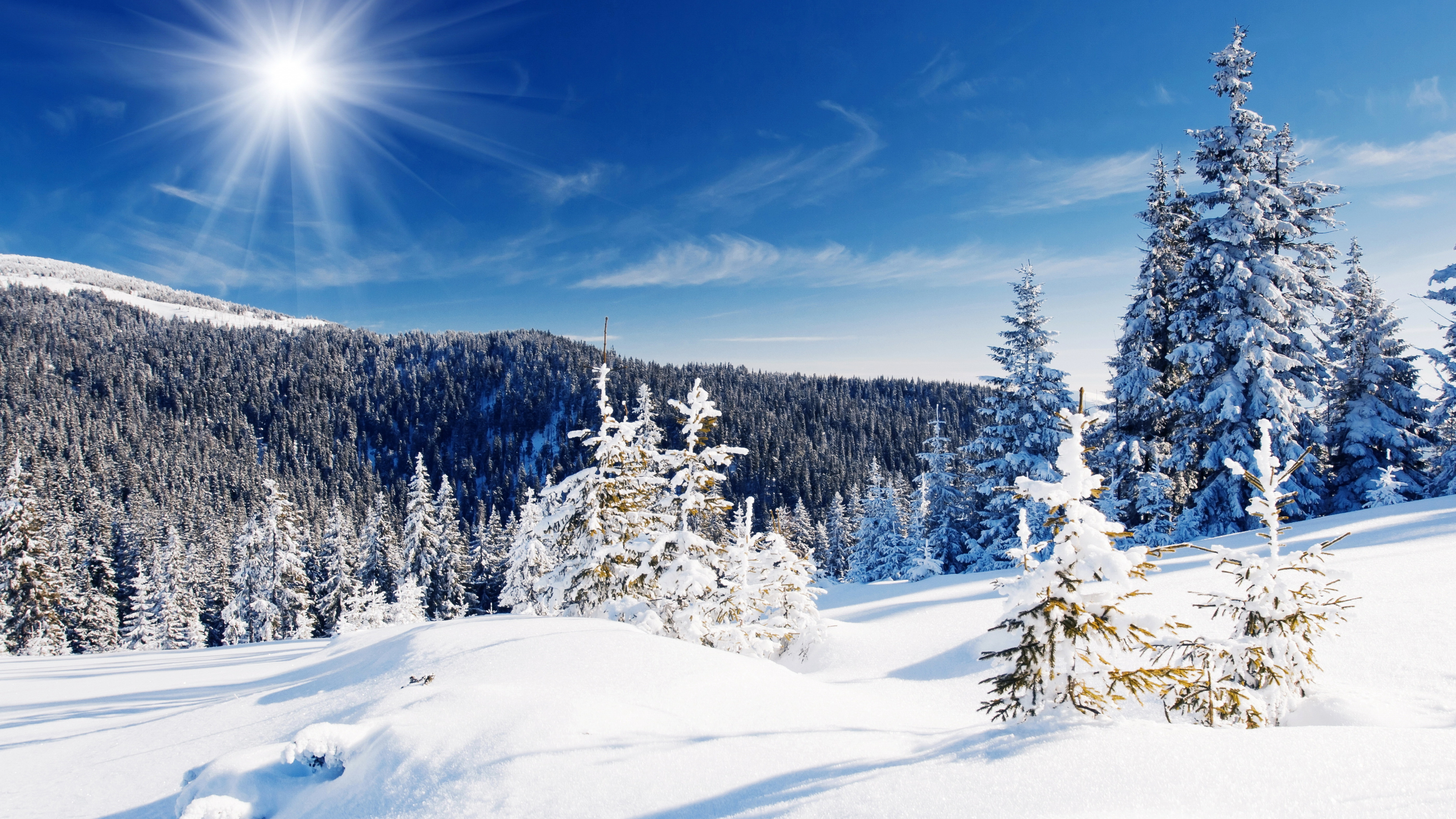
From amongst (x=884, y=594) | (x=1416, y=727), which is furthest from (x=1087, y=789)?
(x=884, y=594)

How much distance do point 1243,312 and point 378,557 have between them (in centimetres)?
5881

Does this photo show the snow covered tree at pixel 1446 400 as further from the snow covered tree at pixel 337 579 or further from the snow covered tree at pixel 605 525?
the snow covered tree at pixel 337 579

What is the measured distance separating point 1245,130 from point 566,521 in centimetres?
2017

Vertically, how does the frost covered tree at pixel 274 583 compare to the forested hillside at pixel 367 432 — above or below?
below

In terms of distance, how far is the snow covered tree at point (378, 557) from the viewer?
49500 mm

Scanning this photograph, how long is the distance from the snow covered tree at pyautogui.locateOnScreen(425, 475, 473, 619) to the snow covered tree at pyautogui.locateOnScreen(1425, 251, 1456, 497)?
5181 centimetres

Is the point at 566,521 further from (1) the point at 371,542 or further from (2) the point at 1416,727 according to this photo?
(1) the point at 371,542

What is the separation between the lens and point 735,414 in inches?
5492

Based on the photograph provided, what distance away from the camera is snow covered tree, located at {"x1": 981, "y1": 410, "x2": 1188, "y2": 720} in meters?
3.83

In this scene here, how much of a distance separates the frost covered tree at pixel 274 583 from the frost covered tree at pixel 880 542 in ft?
123

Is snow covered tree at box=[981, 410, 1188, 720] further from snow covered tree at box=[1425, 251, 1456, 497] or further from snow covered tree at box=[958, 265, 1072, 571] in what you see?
snow covered tree at box=[1425, 251, 1456, 497]

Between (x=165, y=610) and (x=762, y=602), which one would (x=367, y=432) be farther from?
(x=762, y=602)

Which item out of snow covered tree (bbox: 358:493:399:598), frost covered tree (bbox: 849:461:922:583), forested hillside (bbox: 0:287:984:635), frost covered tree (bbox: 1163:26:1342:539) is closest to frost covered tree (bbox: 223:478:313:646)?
snow covered tree (bbox: 358:493:399:598)

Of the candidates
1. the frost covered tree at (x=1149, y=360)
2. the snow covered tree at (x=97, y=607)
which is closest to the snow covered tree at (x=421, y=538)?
the snow covered tree at (x=97, y=607)
